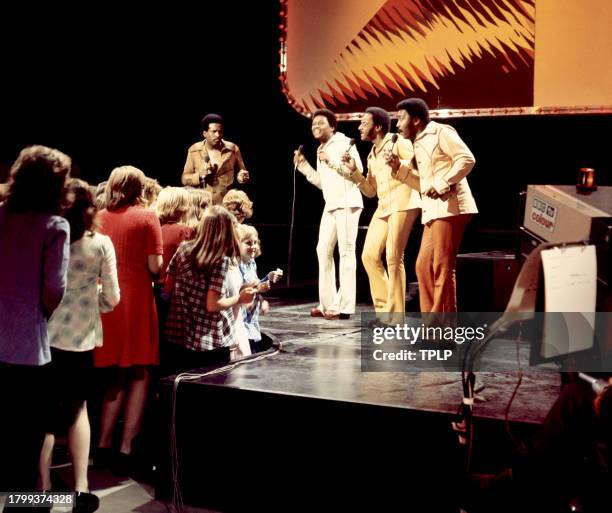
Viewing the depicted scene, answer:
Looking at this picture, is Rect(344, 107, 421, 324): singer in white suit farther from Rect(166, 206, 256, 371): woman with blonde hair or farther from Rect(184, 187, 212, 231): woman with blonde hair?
Rect(166, 206, 256, 371): woman with blonde hair

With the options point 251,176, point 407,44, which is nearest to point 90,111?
point 251,176

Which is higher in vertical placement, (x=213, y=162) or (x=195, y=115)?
(x=195, y=115)

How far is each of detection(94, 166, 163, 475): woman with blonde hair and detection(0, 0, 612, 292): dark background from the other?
4174mm

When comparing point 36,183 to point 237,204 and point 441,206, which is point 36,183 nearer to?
point 237,204

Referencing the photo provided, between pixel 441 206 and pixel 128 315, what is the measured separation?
2039 mm

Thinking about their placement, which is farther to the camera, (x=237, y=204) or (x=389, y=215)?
(x=389, y=215)

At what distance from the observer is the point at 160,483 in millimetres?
3414

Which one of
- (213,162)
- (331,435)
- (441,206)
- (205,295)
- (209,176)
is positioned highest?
(213,162)

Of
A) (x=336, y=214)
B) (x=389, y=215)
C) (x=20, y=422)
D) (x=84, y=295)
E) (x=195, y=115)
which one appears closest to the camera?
(x=20, y=422)

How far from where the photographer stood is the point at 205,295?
3.70 m

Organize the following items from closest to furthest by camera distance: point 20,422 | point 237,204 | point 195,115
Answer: point 20,422, point 237,204, point 195,115

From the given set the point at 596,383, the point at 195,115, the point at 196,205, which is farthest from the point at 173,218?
the point at 195,115

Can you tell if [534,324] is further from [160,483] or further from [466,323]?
[466,323]

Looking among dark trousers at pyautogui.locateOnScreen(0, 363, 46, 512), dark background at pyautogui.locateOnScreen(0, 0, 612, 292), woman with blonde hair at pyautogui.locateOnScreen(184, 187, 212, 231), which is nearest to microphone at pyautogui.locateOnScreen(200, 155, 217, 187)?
dark background at pyautogui.locateOnScreen(0, 0, 612, 292)
